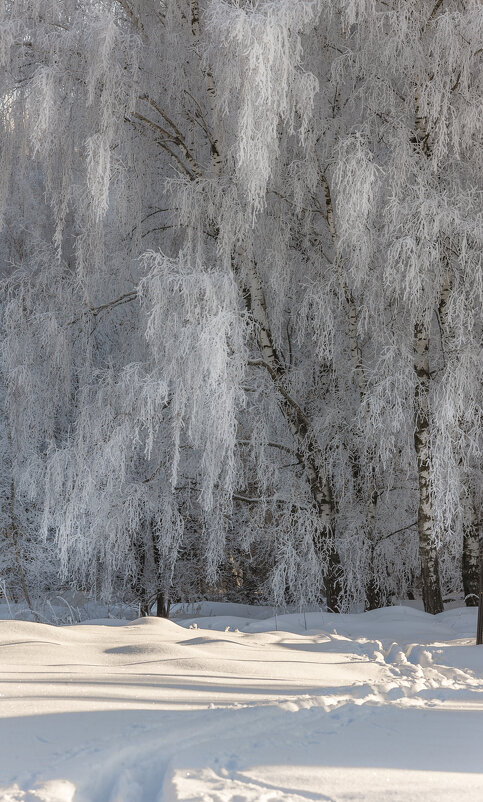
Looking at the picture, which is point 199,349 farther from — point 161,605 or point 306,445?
point 161,605

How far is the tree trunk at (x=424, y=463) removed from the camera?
634cm

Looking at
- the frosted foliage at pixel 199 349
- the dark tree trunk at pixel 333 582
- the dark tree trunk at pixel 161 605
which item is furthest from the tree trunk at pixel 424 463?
the dark tree trunk at pixel 161 605

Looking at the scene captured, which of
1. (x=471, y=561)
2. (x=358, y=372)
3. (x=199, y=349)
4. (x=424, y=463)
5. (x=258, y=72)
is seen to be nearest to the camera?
(x=258, y=72)

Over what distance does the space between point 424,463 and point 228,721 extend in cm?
400

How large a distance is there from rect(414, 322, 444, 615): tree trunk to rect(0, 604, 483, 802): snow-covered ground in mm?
2089

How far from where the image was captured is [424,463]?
6367 mm

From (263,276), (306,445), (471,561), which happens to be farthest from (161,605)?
(263,276)

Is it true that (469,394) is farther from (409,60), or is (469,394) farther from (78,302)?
(78,302)

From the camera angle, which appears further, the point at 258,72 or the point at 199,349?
the point at 199,349

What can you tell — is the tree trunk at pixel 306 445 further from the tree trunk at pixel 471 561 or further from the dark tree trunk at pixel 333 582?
the tree trunk at pixel 471 561

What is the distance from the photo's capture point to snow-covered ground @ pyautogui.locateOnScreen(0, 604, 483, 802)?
2.15m

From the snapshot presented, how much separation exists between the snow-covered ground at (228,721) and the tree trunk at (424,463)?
6.85 ft

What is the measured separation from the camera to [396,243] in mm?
5895

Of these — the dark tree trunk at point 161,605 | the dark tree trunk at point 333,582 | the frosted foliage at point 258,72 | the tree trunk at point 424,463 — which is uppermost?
the frosted foliage at point 258,72
